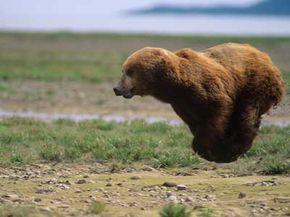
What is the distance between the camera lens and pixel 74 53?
41719mm

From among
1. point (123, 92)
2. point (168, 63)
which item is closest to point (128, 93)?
point (123, 92)

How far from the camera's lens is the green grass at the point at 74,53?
2836 centimetres

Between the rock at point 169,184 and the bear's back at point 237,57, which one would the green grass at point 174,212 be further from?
the bear's back at point 237,57

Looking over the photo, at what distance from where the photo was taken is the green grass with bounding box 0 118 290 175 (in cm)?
1049

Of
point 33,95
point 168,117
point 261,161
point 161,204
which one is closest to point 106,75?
point 33,95

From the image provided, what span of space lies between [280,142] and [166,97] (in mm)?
3297

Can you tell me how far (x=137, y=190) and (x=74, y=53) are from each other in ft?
109

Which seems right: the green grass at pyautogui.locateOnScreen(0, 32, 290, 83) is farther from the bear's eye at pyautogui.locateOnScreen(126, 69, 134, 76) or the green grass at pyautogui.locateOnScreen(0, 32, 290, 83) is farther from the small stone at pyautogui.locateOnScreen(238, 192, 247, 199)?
the bear's eye at pyautogui.locateOnScreen(126, 69, 134, 76)

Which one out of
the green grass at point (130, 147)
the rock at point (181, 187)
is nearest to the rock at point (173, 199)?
the rock at point (181, 187)

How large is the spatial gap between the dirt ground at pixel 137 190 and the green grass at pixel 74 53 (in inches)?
77.4

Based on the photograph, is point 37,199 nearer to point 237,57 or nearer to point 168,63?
point 168,63

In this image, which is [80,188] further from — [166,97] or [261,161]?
[261,161]

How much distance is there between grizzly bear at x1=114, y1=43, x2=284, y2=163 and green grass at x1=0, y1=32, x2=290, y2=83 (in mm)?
1545

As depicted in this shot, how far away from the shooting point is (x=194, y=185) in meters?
9.16
